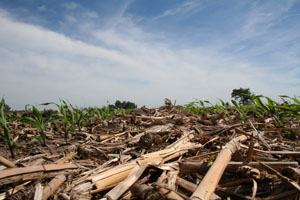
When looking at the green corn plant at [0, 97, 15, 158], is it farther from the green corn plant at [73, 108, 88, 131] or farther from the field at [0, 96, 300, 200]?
the green corn plant at [73, 108, 88, 131]

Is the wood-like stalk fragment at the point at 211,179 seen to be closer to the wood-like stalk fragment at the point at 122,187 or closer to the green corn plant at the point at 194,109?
the wood-like stalk fragment at the point at 122,187

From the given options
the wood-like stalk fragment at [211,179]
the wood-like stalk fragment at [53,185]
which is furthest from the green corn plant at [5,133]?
the wood-like stalk fragment at [211,179]

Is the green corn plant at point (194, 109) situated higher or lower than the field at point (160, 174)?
higher

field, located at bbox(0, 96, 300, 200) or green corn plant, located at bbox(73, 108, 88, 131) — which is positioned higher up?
green corn plant, located at bbox(73, 108, 88, 131)

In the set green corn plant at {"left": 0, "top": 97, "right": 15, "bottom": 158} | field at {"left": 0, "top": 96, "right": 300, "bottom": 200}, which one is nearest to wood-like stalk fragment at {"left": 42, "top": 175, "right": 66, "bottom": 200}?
field at {"left": 0, "top": 96, "right": 300, "bottom": 200}

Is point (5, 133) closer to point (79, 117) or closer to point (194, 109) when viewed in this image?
point (79, 117)

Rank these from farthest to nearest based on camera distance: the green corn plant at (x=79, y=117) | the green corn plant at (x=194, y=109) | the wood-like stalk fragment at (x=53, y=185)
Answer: the green corn plant at (x=194, y=109)
the green corn plant at (x=79, y=117)
the wood-like stalk fragment at (x=53, y=185)

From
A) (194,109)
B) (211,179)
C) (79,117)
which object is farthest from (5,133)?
(194,109)

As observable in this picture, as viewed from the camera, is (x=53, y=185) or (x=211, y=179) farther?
(x=53, y=185)

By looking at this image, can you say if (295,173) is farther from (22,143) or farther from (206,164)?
(22,143)

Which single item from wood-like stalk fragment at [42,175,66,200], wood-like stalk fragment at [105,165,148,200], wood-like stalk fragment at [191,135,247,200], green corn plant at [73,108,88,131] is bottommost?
A: wood-like stalk fragment at [42,175,66,200]

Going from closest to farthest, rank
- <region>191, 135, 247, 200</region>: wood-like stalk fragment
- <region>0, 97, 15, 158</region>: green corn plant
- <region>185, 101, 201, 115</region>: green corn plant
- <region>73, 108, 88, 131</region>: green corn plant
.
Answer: <region>191, 135, 247, 200</region>: wood-like stalk fragment < <region>0, 97, 15, 158</region>: green corn plant < <region>73, 108, 88, 131</region>: green corn plant < <region>185, 101, 201, 115</region>: green corn plant

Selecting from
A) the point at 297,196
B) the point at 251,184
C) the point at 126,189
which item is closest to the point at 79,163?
the point at 126,189

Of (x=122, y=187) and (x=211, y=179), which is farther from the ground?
Result: (x=211, y=179)
